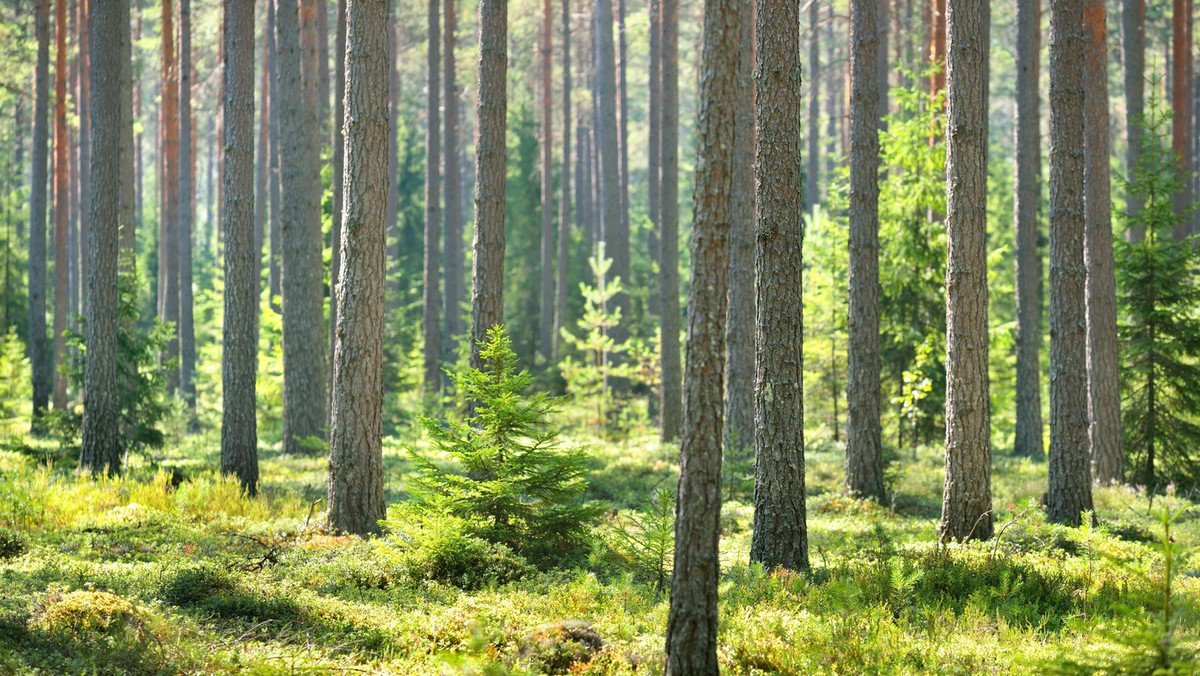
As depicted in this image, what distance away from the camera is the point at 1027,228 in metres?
18.4

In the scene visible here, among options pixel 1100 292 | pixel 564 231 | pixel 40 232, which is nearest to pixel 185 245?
pixel 40 232

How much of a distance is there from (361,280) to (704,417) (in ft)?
18.6

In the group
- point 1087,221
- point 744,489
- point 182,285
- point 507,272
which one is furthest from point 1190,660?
point 507,272

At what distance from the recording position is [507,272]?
34.6 metres

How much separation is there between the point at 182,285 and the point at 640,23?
17290mm

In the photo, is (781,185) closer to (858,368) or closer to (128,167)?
(858,368)

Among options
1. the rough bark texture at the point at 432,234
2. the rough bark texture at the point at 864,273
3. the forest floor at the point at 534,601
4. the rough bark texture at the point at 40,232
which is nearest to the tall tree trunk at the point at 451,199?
the rough bark texture at the point at 432,234

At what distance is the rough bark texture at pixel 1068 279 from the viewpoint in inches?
436

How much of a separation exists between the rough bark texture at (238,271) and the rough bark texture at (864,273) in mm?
8140

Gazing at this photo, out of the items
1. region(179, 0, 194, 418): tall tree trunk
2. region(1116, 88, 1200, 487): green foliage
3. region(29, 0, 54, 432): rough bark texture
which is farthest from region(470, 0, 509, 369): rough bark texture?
region(179, 0, 194, 418): tall tree trunk

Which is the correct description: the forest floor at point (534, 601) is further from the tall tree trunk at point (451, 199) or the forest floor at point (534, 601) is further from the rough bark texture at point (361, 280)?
the tall tree trunk at point (451, 199)

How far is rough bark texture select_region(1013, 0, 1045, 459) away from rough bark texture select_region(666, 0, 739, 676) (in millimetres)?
14630

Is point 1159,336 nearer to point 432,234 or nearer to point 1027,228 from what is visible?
point 1027,228

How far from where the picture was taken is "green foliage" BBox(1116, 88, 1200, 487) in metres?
14.9
